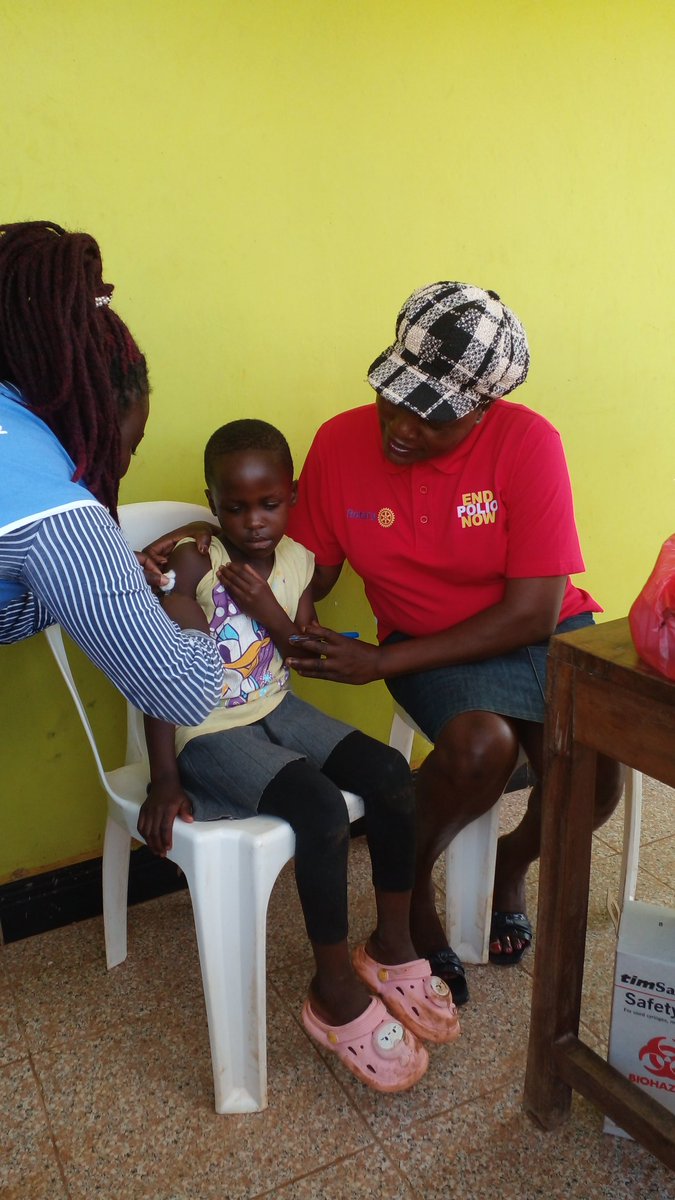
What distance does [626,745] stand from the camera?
3.90 ft

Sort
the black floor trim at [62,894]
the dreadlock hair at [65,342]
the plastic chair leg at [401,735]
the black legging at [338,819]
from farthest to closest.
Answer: the plastic chair leg at [401,735]
the black floor trim at [62,894]
the black legging at [338,819]
the dreadlock hair at [65,342]

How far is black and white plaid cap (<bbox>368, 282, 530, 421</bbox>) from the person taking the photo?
159 cm

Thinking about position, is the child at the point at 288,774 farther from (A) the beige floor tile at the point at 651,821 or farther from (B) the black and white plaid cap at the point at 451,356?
(A) the beige floor tile at the point at 651,821

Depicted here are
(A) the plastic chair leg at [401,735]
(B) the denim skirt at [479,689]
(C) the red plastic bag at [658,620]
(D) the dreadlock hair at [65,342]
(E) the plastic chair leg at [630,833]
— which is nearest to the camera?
(C) the red plastic bag at [658,620]

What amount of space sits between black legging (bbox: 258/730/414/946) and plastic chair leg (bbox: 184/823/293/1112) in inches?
1.7

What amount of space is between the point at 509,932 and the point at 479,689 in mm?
553

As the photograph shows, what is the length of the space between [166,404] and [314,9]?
861 millimetres

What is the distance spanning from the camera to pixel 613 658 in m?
1.18

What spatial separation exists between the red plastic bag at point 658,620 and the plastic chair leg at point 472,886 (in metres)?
0.71

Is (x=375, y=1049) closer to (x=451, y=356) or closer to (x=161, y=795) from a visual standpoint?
(x=161, y=795)

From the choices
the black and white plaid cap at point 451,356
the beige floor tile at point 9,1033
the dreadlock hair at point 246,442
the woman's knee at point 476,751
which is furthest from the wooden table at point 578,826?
the beige floor tile at point 9,1033

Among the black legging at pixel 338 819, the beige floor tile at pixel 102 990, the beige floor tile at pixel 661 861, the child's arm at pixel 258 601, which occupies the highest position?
the child's arm at pixel 258 601

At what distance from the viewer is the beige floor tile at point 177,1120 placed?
4.52 ft

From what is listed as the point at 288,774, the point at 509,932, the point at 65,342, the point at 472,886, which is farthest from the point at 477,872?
the point at 65,342
